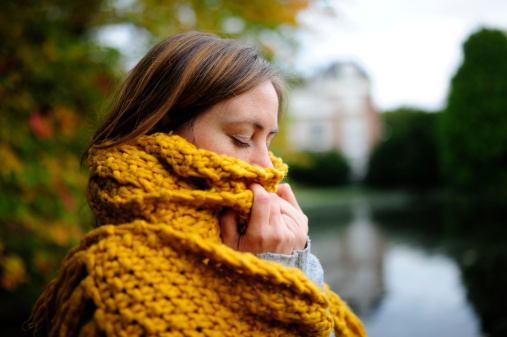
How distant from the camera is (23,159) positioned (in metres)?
3.54

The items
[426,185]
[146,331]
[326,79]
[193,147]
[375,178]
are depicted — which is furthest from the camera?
[326,79]

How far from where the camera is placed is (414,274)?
6.13 meters

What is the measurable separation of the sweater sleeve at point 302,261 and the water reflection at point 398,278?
310cm

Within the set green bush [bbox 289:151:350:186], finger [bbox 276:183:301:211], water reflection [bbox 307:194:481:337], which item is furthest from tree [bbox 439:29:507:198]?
finger [bbox 276:183:301:211]

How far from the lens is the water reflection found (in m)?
4.35

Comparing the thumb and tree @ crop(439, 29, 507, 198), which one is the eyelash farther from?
tree @ crop(439, 29, 507, 198)

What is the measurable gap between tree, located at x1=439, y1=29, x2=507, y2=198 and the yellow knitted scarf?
15.3 metres

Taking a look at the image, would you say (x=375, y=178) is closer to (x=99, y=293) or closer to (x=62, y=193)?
(x=62, y=193)

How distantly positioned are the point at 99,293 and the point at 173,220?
10.7 inches

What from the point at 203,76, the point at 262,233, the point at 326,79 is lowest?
the point at 262,233

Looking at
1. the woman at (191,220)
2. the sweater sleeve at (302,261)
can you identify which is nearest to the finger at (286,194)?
the woman at (191,220)

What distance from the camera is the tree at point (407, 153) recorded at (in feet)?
72.0

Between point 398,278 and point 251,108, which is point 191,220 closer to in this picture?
point 251,108

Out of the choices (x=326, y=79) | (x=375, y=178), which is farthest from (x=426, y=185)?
(x=326, y=79)
